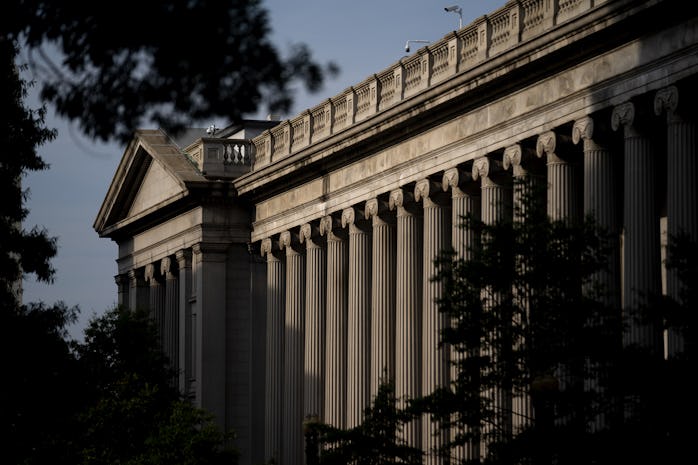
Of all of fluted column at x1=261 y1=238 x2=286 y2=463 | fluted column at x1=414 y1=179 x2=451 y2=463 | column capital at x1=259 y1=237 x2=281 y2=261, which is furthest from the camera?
column capital at x1=259 y1=237 x2=281 y2=261

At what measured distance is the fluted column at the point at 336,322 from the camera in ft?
256

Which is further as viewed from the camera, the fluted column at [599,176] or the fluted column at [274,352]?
the fluted column at [274,352]

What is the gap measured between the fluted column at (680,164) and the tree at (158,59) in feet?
91.1

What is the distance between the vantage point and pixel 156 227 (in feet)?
324

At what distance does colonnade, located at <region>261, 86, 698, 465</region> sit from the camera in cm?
5309

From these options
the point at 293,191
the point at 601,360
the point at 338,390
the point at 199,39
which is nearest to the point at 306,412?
the point at 338,390

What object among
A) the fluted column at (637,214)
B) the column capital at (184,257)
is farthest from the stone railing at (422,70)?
the column capital at (184,257)

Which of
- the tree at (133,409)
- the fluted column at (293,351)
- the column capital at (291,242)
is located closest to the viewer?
the tree at (133,409)

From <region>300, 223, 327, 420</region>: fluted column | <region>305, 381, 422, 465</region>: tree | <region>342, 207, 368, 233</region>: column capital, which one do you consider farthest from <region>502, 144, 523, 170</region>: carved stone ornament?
<region>300, 223, 327, 420</region>: fluted column

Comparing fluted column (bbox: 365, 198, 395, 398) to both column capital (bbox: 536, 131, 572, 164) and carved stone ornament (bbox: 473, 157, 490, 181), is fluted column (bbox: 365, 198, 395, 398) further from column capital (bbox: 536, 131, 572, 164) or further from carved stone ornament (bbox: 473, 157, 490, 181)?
column capital (bbox: 536, 131, 572, 164)

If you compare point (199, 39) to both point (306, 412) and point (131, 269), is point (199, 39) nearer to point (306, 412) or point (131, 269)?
point (306, 412)

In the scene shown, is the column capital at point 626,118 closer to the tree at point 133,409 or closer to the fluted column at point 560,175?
the fluted column at point 560,175

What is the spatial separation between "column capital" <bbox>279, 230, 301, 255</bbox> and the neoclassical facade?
0.46 feet

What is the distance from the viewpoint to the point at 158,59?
23359 millimetres
